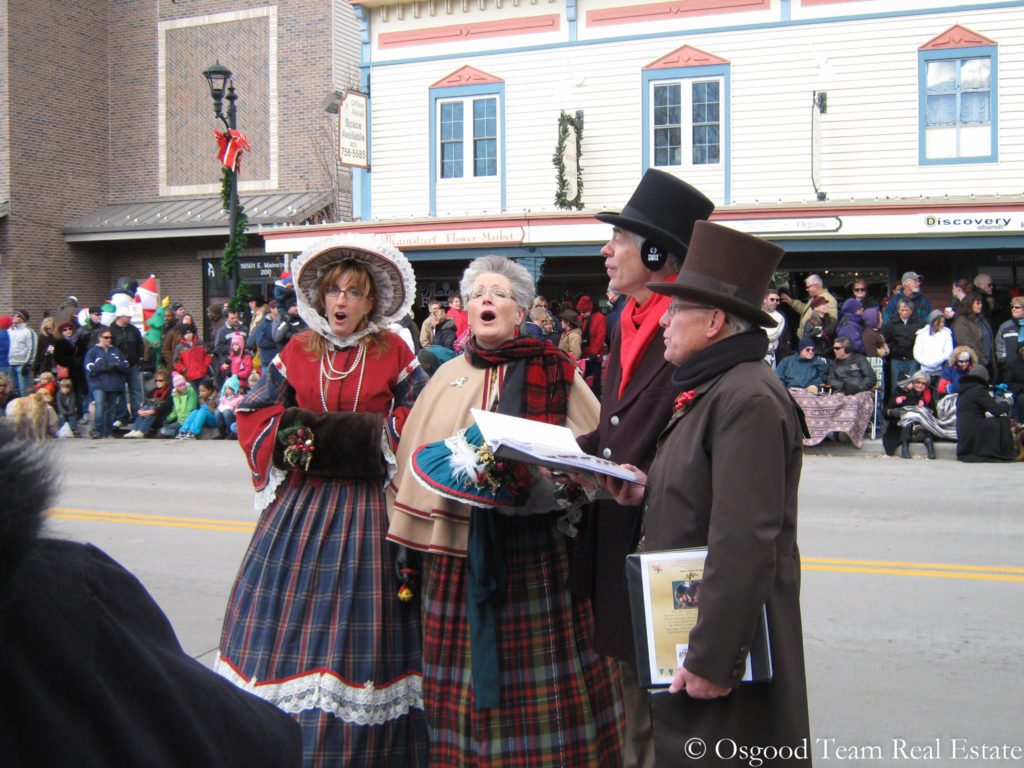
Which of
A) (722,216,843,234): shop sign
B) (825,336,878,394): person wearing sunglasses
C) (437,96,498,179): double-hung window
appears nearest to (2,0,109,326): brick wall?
(437,96,498,179): double-hung window

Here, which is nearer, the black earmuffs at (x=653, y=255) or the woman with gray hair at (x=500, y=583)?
the black earmuffs at (x=653, y=255)

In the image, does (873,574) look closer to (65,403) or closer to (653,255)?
(653,255)

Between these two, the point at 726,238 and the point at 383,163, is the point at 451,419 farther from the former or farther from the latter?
the point at 383,163

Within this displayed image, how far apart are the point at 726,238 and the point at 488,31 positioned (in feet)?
56.4

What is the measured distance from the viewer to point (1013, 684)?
4.57 m

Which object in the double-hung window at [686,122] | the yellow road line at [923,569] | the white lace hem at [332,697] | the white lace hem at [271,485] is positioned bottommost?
the yellow road line at [923,569]

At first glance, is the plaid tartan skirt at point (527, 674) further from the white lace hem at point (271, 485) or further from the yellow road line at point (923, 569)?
the yellow road line at point (923, 569)

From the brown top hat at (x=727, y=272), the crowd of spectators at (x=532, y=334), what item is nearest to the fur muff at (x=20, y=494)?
the brown top hat at (x=727, y=272)

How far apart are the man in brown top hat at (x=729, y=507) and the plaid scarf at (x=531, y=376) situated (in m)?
1.05

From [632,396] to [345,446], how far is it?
1310 millimetres

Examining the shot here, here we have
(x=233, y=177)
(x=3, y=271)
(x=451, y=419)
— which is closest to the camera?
(x=451, y=419)

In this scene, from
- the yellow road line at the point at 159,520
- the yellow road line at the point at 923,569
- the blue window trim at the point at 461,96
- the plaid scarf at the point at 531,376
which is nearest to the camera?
the plaid scarf at the point at 531,376

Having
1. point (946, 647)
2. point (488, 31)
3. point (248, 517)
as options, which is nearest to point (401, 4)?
point (488, 31)

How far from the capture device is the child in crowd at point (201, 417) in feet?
50.9
